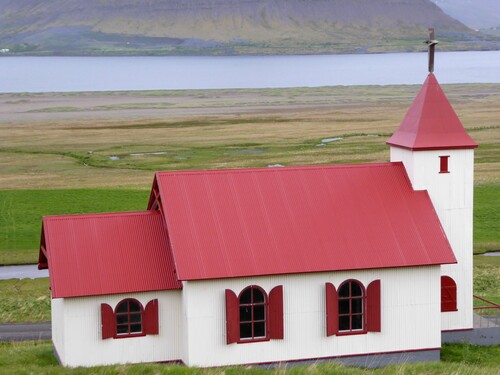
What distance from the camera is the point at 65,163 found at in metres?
91.9

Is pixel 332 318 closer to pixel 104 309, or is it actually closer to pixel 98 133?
pixel 104 309

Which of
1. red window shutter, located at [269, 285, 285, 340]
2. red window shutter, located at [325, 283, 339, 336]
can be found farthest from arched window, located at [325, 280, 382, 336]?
red window shutter, located at [269, 285, 285, 340]

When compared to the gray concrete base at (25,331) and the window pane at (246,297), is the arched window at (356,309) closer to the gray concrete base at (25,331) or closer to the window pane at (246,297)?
the window pane at (246,297)

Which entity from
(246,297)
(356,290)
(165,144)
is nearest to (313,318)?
(356,290)

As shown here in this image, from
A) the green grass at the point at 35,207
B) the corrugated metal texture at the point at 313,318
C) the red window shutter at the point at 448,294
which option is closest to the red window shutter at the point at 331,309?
the corrugated metal texture at the point at 313,318

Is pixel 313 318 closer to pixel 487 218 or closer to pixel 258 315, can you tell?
pixel 258 315

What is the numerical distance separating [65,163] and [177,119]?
46.2 m

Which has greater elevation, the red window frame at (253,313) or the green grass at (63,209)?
the green grass at (63,209)

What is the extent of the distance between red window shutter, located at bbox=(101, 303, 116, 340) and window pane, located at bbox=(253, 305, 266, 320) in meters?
4.71

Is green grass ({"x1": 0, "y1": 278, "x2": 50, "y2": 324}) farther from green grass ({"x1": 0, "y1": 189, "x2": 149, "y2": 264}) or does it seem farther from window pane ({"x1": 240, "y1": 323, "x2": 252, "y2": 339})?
window pane ({"x1": 240, "y1": 323, "x2": 252, "y2": 339})

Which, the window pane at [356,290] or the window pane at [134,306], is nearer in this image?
the window pane at [134,306]

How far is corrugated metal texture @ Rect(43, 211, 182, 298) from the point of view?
3294cm

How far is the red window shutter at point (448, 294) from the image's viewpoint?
37.0m

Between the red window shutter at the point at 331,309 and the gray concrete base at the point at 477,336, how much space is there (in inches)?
217
